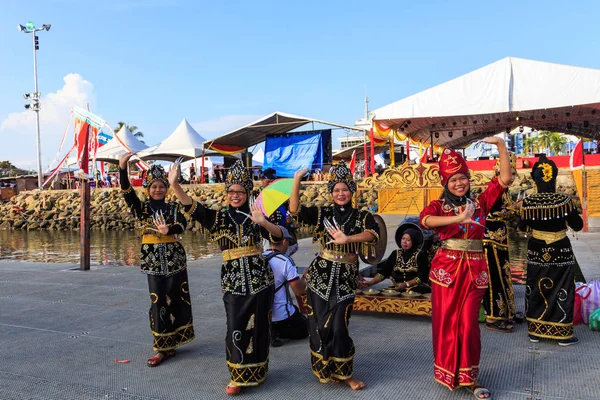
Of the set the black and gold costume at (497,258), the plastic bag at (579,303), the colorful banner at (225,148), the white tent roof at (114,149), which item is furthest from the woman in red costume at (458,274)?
the white tent roof at (114,149)

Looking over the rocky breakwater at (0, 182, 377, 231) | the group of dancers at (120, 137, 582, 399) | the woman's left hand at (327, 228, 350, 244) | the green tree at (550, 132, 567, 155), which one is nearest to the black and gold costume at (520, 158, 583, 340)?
the group of dancers at (120, 137, 582, 399)

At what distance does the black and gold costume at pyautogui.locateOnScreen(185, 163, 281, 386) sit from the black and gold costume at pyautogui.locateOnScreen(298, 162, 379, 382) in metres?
0.36

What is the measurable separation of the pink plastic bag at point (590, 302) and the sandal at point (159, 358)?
418 centimetres

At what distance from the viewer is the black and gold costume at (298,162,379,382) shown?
3537mm

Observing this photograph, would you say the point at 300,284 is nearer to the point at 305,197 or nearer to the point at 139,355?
the point at 139,355

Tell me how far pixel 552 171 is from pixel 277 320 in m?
2.99

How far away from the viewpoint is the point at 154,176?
4.34m

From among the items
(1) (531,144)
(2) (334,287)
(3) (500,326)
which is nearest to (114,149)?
(3) (500,326)

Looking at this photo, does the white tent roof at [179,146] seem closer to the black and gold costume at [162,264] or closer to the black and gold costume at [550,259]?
the black and gold costume at [162,264]

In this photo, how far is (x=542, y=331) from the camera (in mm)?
4445

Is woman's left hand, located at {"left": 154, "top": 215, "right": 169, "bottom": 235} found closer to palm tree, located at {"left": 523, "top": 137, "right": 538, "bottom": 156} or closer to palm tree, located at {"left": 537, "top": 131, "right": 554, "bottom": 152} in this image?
palm tree, located at {"left": 537, "top": 131, "right": 554, "bottom": 152}

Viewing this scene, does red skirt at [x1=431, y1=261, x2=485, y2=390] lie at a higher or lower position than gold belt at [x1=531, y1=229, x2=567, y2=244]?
lower

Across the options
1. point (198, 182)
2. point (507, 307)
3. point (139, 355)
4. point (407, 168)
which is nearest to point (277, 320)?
point (139, 355)

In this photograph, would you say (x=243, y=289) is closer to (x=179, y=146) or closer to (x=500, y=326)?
(x=500, y=326)
